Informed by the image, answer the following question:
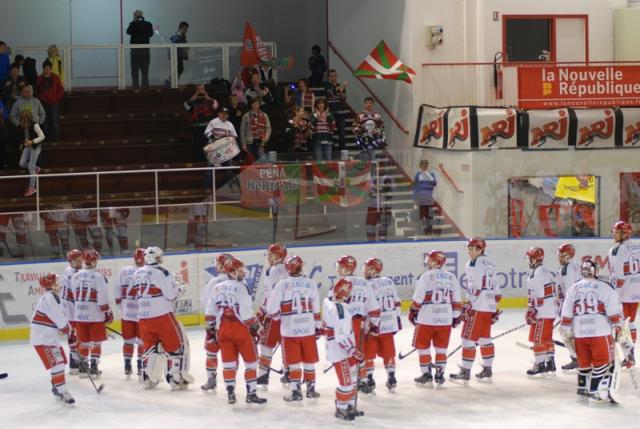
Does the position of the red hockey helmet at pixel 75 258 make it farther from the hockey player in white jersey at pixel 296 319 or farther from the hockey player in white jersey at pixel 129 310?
the hockey player in white jersey at pixel 296 319

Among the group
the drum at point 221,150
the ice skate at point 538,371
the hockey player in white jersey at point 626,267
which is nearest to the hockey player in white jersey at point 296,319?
the ice skate at point 538,371

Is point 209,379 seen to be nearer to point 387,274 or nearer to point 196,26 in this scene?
point 387,274

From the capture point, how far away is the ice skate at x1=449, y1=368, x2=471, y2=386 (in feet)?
46.0

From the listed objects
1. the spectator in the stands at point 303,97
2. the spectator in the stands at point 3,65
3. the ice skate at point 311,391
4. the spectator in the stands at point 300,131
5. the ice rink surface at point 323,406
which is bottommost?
the ice rink surface at point 323,406

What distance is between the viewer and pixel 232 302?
12.9m

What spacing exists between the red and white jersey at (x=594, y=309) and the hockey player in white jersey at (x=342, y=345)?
2261mm

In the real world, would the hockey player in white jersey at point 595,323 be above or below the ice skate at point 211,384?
above

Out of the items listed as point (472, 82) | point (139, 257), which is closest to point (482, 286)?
point (139, 257)

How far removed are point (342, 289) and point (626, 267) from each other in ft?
15.4

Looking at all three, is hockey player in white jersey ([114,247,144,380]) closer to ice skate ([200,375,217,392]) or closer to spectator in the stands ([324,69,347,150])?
ice skate ([200,375,217,392])

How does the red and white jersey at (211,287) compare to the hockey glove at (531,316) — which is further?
the hockey glove at (531,316)

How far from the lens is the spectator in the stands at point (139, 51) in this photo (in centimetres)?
2441

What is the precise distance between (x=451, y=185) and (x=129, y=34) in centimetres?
857

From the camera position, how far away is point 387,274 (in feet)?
62.1
